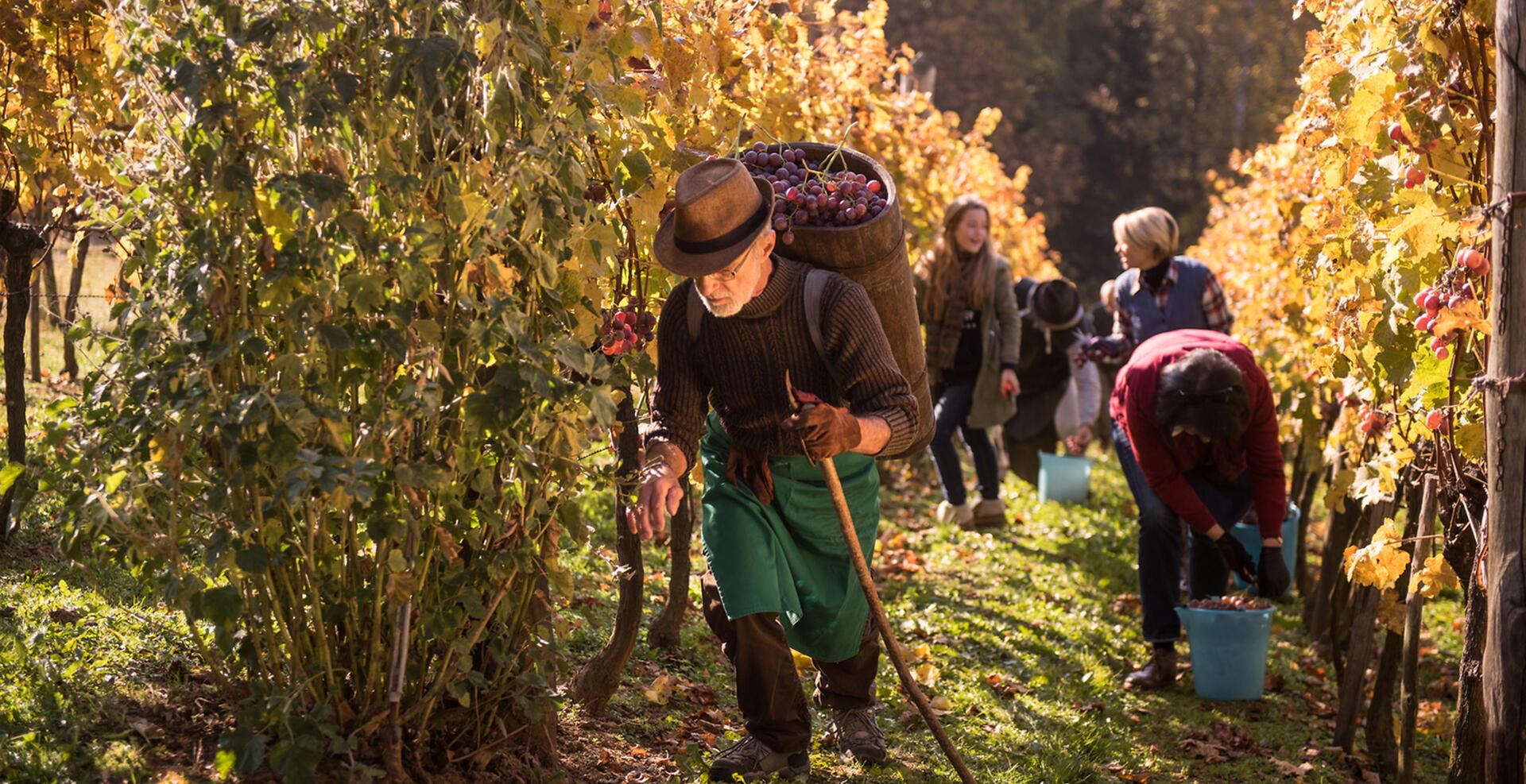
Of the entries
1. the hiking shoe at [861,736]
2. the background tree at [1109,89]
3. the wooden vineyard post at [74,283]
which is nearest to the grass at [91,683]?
the wooden vineyard post at [74,283]

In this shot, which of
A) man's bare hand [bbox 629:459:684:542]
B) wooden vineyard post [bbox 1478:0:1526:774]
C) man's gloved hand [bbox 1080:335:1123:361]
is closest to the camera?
wooden vineyard post [bbox 1478:0:1526:774]

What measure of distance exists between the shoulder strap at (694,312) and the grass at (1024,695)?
67 centimetres

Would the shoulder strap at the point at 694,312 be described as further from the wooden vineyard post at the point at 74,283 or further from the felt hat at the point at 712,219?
the wooden vineyard post at the point at 74,283

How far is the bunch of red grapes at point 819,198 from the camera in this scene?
413cm

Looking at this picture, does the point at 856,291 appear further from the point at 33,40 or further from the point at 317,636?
the point at 33,40

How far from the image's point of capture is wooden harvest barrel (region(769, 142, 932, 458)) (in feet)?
13.5

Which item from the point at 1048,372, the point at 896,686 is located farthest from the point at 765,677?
the point at 1048,372

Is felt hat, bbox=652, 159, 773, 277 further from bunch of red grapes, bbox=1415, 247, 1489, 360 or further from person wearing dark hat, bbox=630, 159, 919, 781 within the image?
bunch of red grapes, bbox=1415, 247, 1489, 360

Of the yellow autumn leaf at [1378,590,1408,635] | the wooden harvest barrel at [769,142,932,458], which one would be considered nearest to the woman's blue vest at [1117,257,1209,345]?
the yellow autumn leaf at [1378,590,1408,635]

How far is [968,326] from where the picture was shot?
893 cm

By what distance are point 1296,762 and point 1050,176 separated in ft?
85.7

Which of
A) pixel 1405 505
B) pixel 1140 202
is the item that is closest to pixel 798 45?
pixel 1405 505

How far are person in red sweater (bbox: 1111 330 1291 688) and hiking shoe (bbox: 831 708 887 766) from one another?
1.91 m

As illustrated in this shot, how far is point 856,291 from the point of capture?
400 centimetres
